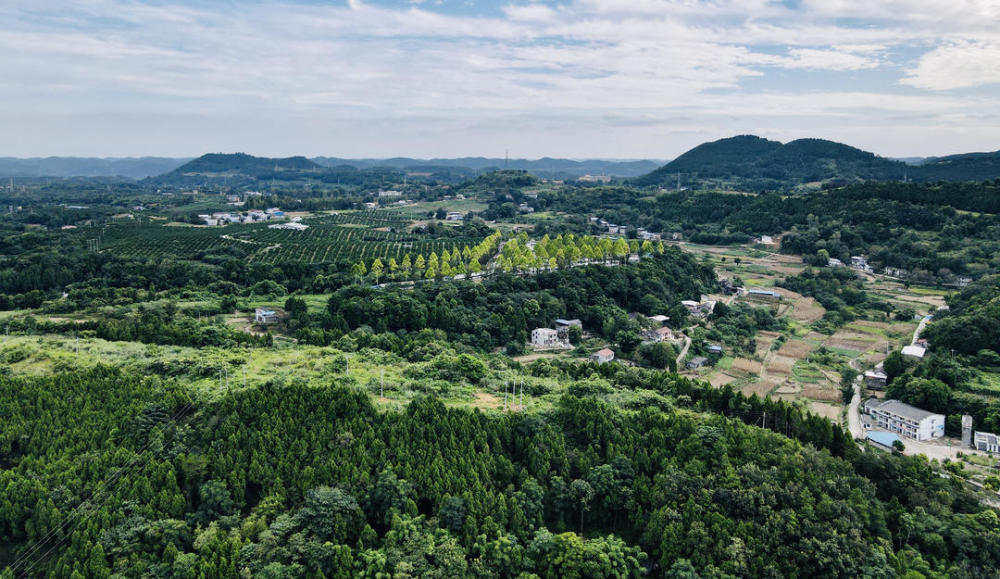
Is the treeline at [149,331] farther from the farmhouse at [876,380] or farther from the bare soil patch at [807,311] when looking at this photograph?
the bare soil patch at [807,311]

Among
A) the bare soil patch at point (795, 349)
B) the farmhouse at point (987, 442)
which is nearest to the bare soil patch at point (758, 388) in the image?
the bare soil patch at point (795, 349)

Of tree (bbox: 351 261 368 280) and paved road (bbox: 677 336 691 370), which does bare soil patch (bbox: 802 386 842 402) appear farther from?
tree (bbox: 351 261 368 280)

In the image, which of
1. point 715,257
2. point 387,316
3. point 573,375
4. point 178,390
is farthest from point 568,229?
point 178,390

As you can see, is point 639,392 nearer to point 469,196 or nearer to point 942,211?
point 942,211

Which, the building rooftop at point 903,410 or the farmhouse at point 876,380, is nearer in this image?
the building rooftop at point 903,410

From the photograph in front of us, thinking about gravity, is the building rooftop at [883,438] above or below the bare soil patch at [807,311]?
below

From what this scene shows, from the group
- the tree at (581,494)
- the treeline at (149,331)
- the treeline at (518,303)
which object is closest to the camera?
the tree at (581,494)

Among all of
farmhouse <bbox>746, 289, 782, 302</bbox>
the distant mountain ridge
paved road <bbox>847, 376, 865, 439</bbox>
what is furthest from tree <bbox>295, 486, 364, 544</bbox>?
the distant mountain ridge
